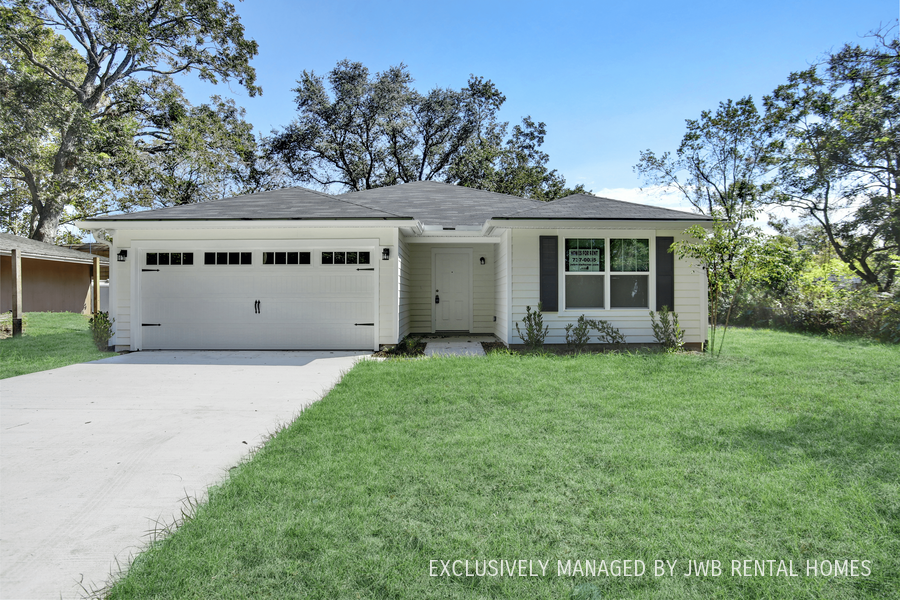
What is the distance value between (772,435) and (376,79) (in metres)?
23.7

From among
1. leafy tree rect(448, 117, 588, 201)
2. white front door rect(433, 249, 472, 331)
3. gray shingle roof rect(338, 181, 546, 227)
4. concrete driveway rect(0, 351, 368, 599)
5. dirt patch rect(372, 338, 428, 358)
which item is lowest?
concrete driveway rect(0, 351, 368, 599)

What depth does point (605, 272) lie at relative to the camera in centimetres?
871

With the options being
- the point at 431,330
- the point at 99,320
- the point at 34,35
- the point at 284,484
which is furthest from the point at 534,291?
the point at 34,35

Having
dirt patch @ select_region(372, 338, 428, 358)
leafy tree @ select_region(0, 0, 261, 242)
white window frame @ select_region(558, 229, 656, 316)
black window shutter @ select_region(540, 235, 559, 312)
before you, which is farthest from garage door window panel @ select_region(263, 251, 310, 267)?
leafy tree @ select_region(0, 0, 261, 242)

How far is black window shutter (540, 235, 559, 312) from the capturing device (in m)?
8.59

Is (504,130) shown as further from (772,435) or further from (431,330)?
(772,435)

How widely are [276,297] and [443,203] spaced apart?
5.19 m

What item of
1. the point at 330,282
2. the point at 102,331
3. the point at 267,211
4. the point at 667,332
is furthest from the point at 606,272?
the point at 102,331

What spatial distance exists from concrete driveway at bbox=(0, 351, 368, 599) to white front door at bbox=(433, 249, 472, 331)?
4.84 metres

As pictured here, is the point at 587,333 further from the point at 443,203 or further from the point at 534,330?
the point at 443,203

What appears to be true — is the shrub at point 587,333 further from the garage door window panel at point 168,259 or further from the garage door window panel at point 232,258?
the garage door window panel at point 168,259

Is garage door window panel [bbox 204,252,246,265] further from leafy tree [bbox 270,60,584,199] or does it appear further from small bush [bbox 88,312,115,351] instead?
leafy tree [bbox 270,60,584,199]

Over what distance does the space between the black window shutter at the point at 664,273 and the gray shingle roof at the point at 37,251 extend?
1672 cm

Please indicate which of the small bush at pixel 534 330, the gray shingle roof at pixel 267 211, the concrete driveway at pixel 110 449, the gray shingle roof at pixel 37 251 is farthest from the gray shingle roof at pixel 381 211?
the gray shingle roof at pixel 37 251
